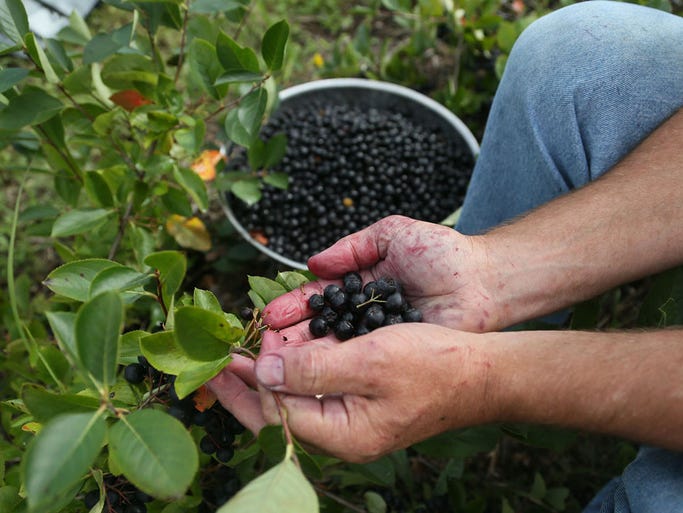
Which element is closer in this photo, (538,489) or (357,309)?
(357,309)

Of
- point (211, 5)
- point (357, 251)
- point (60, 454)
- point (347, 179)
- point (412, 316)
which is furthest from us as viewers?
point (347, 179)

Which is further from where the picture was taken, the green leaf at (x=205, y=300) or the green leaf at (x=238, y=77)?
the green leaf at (x=238, y=77)

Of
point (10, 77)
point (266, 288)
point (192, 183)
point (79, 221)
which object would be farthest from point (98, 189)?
point (266, 288)

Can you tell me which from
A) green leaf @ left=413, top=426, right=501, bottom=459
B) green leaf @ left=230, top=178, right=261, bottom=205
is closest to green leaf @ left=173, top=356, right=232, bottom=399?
green leaf @ left=413, top=426, right=501, bottom=459

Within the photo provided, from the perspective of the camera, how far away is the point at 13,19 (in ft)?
3.43

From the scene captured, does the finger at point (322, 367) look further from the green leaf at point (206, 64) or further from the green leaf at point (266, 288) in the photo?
the green leaf at point (206, 64)

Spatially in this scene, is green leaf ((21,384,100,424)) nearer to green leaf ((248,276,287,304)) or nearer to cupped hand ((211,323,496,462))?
cupped hand ((211,323,496,462))

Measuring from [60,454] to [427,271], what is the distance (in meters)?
0.60

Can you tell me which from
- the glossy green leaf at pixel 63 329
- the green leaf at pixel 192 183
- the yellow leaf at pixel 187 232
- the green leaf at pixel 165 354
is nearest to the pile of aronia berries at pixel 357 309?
the green leaf at pixel 165 354

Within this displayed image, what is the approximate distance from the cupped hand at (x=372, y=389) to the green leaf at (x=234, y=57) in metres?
0.53

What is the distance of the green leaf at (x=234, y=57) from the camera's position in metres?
1.10

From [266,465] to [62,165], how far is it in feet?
2.49

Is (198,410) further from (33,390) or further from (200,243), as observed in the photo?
(200,243)

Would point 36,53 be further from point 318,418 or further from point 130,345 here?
point 318,418
